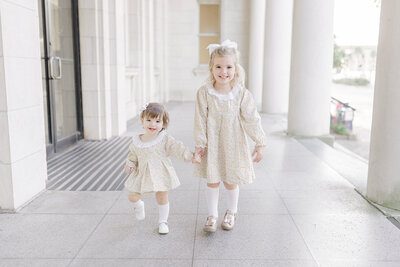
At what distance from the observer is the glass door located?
592 centimetres

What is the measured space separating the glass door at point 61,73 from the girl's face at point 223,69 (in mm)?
3420

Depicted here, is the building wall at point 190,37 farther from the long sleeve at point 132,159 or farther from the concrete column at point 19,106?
the long sleeve at point 132,159

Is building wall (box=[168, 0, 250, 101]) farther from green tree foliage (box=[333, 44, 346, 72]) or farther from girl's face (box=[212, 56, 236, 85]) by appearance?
girl's face (box=[212, 56, 236, 85])

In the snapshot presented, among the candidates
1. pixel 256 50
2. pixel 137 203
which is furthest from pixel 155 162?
pixel 256 50

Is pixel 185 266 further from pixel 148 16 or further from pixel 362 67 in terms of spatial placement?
pixel 362 67

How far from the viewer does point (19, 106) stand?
12.9ft

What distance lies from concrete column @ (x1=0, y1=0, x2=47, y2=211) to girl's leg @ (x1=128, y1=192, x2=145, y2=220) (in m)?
1.29

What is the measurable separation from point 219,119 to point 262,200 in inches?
54.8

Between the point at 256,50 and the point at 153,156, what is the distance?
12333mm

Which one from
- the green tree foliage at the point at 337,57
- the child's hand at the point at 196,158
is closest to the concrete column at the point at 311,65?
the child's hand at the point at 196,158

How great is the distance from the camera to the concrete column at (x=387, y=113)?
12.5ft

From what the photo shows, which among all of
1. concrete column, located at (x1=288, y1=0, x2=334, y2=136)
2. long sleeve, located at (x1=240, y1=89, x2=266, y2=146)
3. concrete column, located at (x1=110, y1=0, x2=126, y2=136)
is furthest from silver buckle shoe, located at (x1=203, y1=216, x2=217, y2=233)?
concrete column, located at (x1=288, y1=0, x2=334, y2=136)

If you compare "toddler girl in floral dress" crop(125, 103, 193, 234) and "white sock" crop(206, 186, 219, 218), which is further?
"white sock" crop(206, 186, 219, 218)

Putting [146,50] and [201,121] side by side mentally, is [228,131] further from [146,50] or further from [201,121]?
[146,50]
